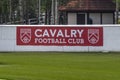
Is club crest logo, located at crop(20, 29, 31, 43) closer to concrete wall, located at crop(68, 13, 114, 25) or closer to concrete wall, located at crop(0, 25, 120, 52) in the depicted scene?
concrete wall, located at crop(0, 25, 120, 52)

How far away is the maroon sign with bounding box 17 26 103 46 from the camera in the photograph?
35.8 meters

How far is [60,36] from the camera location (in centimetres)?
3609

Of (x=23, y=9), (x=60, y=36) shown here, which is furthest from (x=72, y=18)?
(x=23, y=9)

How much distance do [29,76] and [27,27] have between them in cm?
1913

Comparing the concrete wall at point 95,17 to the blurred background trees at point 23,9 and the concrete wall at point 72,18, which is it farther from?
the blurred background trees at point 23,9

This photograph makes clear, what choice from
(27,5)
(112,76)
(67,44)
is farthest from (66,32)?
(27,5)

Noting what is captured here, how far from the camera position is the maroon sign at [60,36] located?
117 feet

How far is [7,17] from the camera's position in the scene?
88.8 m

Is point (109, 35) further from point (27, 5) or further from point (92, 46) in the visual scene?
point (27, 5)

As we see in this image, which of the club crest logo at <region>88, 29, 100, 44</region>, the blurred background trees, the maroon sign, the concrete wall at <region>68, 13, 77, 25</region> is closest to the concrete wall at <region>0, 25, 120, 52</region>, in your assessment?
the maroon sign

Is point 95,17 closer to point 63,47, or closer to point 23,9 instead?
point 63,47

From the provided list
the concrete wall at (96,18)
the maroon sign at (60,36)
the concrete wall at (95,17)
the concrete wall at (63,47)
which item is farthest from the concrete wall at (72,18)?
the concrete wall at (63,47)

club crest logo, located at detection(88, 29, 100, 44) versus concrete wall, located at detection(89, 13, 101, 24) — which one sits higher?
concrete wall, located at detection(89, 13, 101, 24)

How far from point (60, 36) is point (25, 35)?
271cm
